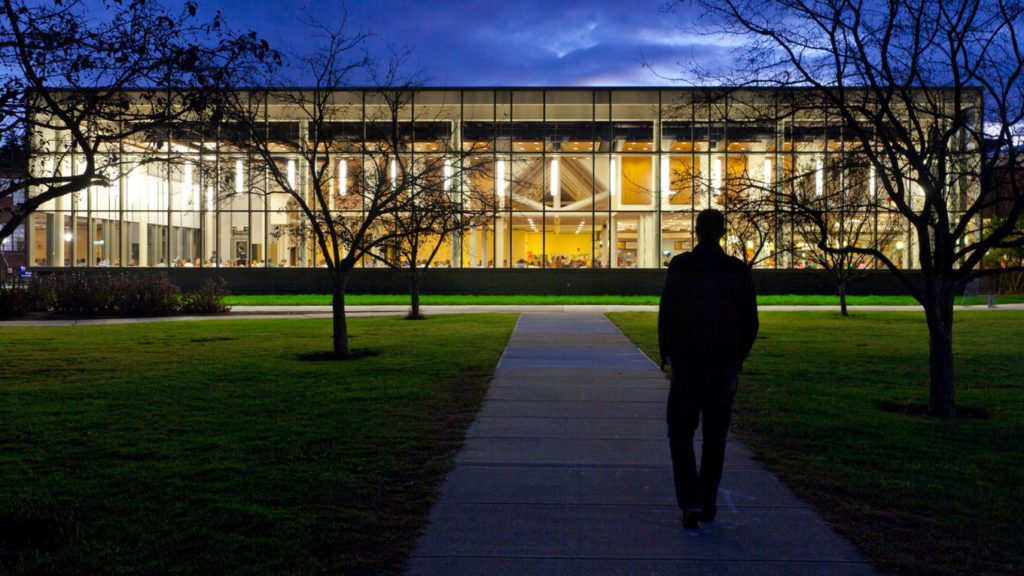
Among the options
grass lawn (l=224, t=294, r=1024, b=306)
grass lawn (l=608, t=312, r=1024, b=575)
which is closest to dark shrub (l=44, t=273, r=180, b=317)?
grass lawn (l=224, t=294, r=1024, b=306)

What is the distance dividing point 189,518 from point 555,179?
3745cm

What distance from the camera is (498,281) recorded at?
1646 inches

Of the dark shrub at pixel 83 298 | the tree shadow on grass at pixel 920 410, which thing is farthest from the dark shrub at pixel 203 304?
the tree shadow on grass at pixel 920 410

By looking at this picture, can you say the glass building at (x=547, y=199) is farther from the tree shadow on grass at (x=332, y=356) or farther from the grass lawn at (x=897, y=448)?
the tree shadow on grass at (x=332, y=356)

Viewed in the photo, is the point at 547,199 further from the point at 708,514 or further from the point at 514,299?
the point at 708,514

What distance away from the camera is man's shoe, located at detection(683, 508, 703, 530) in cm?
556

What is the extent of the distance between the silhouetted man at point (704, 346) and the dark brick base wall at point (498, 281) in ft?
118

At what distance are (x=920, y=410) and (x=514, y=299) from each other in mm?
27985

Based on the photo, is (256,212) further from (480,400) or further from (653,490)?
(653,490)

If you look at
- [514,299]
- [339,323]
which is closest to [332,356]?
[339,323]

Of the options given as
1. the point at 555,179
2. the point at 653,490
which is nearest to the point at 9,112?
the point at 653,490

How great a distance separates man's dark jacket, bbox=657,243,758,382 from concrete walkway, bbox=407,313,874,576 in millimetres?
1023

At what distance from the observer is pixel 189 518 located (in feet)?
18.8

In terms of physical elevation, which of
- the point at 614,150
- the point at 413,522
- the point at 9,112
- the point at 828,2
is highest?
the point at 614,150
